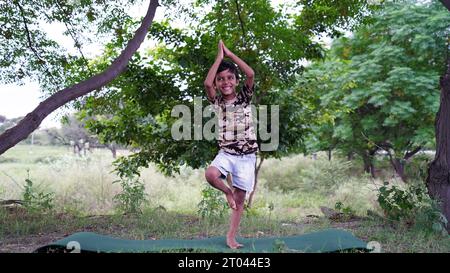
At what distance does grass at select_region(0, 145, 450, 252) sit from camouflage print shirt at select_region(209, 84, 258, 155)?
1.58 meters

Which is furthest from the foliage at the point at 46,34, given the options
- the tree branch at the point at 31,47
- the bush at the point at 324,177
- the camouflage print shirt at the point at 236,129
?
the bush at the point at 324,177

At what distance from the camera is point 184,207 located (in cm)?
953

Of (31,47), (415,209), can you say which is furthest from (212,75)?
(31,47)

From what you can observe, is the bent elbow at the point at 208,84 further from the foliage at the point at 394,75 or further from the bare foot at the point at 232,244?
the foliage at the point at 394,75

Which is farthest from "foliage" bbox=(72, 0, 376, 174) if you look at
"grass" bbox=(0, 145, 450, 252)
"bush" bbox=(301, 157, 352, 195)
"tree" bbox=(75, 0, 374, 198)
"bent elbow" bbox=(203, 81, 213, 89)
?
"bush" bbox=(301, 157, 352, 195)

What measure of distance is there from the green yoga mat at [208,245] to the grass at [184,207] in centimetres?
64

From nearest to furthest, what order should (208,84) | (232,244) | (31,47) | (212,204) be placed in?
(208,84) < (232,244) < (31,47) < (212,204)

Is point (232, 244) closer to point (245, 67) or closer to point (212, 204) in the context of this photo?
point (245, 67)

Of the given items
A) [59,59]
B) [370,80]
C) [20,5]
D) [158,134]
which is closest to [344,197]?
[370,80]

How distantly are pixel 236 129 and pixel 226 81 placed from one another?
43 centimetres

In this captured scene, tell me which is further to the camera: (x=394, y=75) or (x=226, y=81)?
(x=394, y=75)

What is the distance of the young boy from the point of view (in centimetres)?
423

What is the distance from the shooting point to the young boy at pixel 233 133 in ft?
13.9
